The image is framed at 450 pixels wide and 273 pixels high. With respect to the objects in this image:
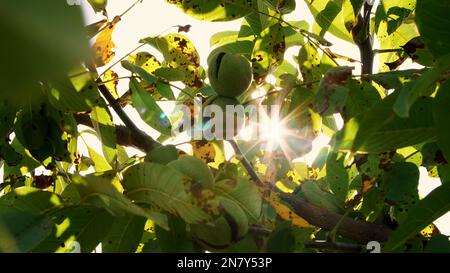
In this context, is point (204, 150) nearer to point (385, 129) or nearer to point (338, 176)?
point (338, 176)

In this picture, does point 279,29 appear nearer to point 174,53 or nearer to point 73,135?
point 174,53

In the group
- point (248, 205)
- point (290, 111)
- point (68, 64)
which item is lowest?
point (68, 64)

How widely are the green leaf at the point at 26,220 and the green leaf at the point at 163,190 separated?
0.55 ft

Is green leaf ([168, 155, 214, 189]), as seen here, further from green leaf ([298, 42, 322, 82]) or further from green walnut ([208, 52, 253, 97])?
green leaf ([298, 42, 322, 82])

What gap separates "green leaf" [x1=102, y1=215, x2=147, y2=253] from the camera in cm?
126

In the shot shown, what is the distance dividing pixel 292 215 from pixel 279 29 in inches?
26.3

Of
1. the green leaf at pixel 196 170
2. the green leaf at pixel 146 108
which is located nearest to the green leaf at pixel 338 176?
the green leaf at pixel 146 108

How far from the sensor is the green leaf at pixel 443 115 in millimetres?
955

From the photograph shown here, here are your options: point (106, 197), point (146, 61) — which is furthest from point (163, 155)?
point (146, 61)

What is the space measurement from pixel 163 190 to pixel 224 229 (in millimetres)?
212

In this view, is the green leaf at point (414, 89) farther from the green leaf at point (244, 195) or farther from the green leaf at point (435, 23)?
the green leaf at point (244, 195)

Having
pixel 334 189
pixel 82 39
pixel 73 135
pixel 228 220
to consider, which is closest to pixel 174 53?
pixel 73 135

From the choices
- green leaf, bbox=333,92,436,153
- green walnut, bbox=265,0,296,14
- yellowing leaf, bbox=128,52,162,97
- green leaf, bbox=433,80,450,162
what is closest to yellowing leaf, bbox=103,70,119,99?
yellowing leaf, bbox=128,52,162,97
